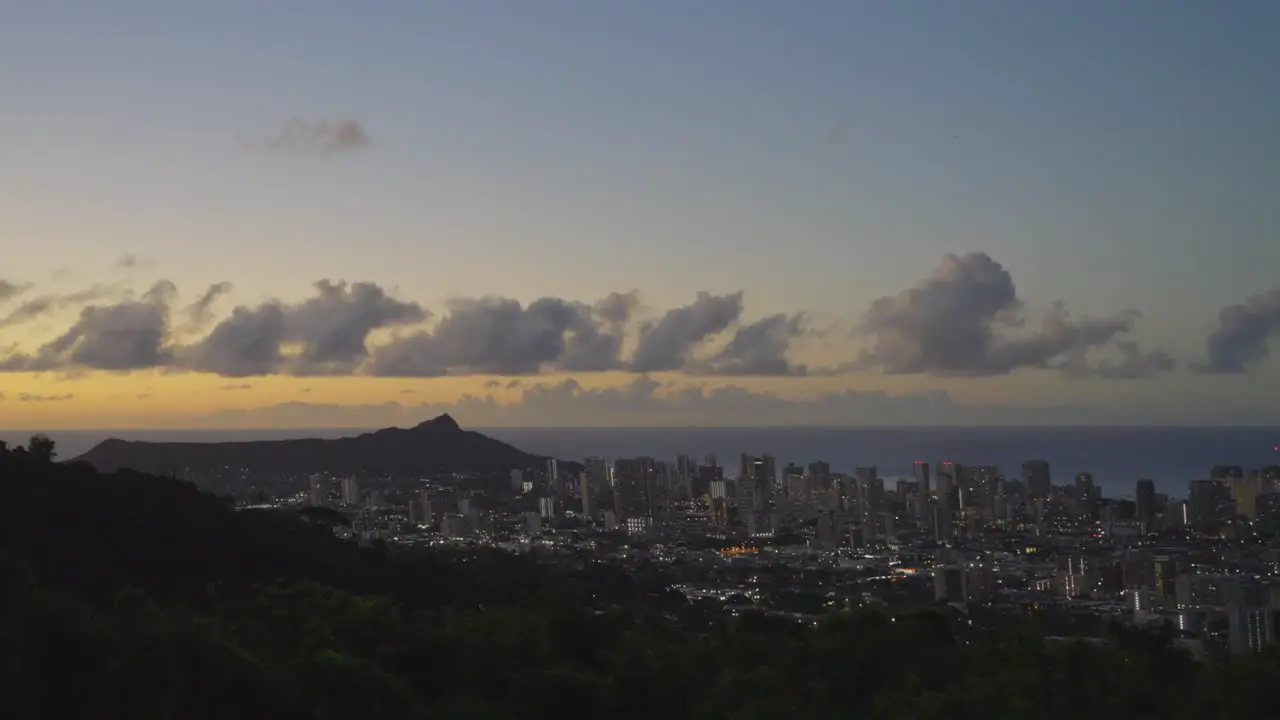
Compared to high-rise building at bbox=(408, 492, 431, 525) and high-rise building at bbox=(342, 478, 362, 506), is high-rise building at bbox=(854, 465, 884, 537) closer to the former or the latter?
high-rise building at bbox=(408, 492, 431, 525)

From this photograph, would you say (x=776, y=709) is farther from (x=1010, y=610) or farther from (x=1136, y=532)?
(x=1136, y=532)

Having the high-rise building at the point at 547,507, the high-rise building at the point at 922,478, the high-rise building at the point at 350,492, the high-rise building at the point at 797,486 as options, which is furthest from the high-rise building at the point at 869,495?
the high-rise building at the point at 350,492

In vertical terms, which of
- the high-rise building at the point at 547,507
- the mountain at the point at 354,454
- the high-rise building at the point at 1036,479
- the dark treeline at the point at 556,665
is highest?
the mountain at the point at 354,454

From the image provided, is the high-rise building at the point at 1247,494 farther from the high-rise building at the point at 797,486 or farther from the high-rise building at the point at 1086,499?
the high-rise building at the point at 797,486

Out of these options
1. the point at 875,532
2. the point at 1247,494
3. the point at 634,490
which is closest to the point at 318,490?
the point at 634,490

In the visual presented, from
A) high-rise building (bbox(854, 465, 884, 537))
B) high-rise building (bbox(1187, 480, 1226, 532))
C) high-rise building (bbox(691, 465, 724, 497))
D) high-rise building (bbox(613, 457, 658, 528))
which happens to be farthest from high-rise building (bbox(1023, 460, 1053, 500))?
high-rise building (bbox(613, 457, 658, 528))

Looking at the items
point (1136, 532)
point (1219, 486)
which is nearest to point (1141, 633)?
point (1136, 532)

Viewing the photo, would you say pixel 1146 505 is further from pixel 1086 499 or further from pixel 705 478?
pixel 705 478
